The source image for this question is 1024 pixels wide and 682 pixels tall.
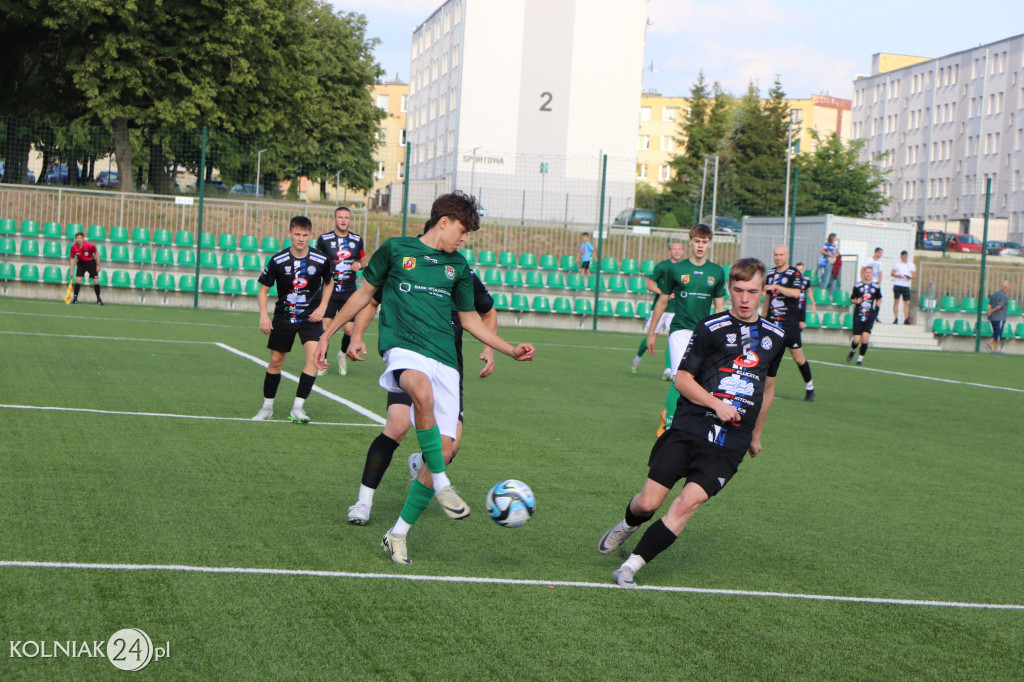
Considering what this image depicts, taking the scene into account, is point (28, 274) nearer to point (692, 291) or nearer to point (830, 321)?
point (692, 291)

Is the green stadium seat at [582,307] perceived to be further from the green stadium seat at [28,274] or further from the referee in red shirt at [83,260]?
the green stadium seat at [28,274]

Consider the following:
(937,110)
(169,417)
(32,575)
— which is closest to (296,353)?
(169,417)

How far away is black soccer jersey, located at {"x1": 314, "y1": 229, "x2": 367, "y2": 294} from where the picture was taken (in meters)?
13.2

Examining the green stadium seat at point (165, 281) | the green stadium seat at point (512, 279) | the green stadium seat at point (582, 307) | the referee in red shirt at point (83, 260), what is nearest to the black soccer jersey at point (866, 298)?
the green stadium seat at point (582, 307)

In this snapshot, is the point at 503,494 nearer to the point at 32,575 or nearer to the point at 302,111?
the point at 32,575

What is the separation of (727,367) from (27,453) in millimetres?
5137

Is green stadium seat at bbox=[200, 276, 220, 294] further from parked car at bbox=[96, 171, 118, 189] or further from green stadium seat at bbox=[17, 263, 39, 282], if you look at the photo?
parked car at bbox=[96, 171, 118, 189]

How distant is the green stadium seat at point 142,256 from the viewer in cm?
2750

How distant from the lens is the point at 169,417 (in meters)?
9.71

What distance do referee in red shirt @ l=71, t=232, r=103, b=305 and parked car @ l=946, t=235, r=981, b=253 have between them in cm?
4152

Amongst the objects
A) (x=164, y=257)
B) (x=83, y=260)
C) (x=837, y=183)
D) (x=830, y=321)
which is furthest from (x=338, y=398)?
(x=837, y=183)

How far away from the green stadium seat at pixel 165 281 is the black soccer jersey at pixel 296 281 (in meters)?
17.9

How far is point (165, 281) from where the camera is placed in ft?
87.6

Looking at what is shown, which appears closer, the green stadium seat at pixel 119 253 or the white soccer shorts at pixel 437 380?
the white soccer shorts at pixel 437 380
